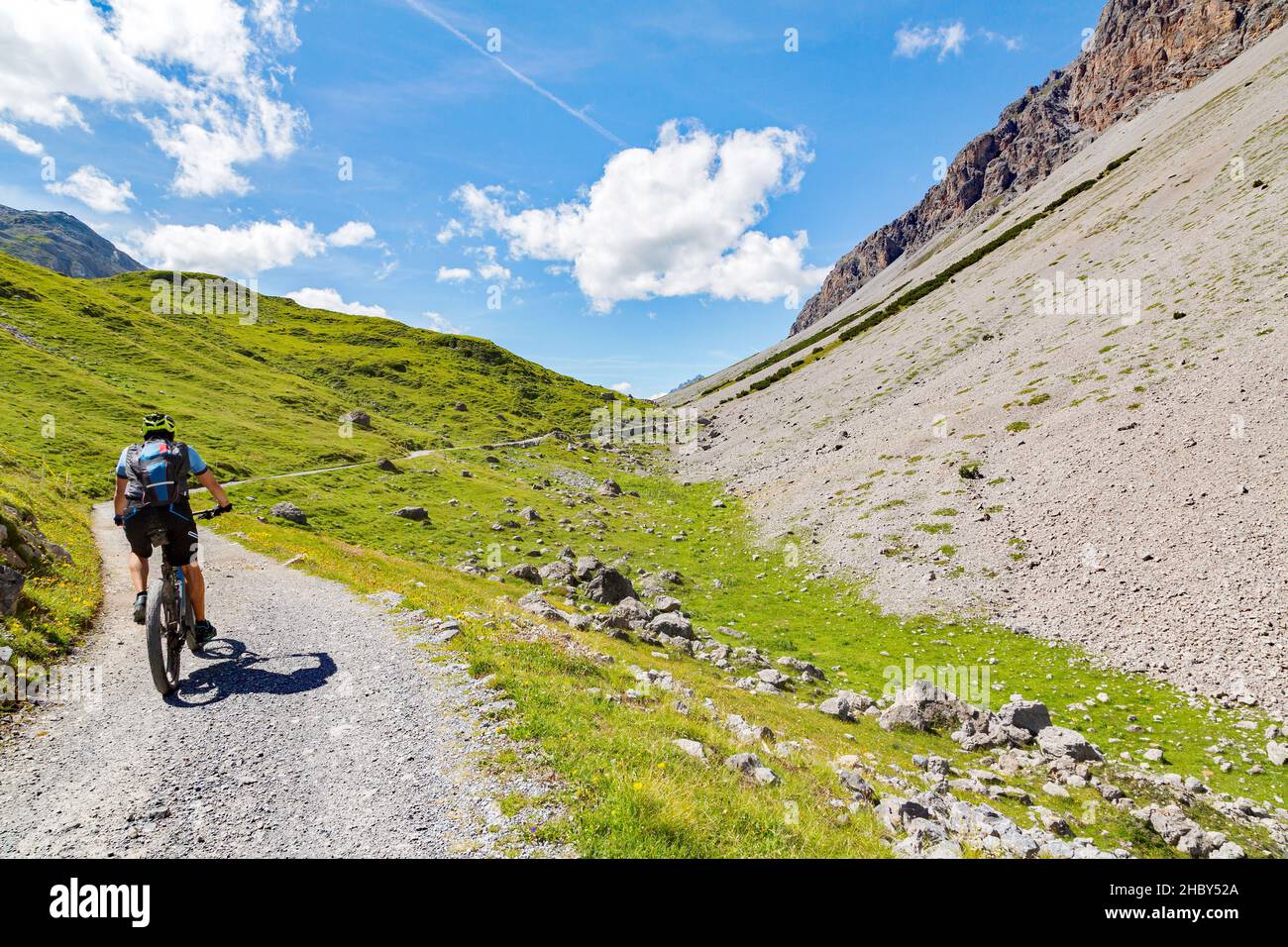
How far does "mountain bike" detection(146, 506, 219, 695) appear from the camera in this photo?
380 inches

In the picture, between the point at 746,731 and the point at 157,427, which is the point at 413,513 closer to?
the point at 157,427

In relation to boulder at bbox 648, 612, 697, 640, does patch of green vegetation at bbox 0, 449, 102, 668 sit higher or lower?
higher

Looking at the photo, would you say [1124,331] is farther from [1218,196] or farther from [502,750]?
[502,750]

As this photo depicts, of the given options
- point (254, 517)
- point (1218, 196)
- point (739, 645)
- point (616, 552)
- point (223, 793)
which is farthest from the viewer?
point (1218, 196)

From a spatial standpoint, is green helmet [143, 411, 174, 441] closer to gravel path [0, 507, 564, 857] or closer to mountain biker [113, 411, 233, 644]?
mountain biker [113, 411, 233, 644]

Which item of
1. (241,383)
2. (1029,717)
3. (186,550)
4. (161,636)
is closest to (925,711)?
(1029,717)

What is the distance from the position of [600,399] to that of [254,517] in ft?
437

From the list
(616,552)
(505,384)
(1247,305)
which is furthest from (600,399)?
(1247,305)

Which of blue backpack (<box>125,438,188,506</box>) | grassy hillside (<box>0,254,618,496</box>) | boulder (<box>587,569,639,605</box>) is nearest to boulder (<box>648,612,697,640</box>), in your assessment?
boulder (<box>587,569,639,605</box>)

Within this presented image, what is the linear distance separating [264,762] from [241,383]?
347 feet

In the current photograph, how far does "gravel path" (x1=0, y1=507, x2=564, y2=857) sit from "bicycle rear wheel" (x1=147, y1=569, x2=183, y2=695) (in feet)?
1.41

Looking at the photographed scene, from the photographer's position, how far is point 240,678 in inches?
439

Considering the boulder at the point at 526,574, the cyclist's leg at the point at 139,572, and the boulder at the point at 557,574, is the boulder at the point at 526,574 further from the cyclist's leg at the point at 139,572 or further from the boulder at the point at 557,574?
the cyclist's leg at the point at 139,572
